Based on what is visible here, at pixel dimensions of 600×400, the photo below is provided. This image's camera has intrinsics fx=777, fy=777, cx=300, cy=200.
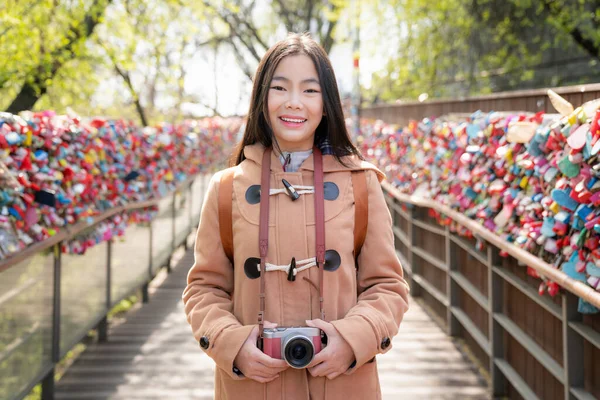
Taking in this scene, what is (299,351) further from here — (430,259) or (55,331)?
(430,259)

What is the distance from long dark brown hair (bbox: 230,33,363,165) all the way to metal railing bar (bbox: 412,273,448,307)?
180 inches

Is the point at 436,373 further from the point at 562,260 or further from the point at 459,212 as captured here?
the point at 562,260

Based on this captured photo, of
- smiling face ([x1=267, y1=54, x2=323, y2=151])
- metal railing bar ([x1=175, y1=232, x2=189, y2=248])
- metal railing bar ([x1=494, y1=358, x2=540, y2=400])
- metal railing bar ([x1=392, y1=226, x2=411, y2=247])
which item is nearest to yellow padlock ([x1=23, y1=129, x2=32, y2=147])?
smiling face ([x1=267, y1=54, x2=323, y2=151])

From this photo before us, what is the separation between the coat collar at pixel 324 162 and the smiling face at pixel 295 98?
0.25 ft

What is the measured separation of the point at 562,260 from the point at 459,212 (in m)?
1.97

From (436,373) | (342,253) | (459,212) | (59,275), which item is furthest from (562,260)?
(59,275)

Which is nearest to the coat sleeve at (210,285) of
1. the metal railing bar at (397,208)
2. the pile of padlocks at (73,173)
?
the pile of padlocks at (73,173)

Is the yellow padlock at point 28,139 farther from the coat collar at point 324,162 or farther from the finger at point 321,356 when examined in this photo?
the finger at point 321,356

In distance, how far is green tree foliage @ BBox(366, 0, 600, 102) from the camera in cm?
1117

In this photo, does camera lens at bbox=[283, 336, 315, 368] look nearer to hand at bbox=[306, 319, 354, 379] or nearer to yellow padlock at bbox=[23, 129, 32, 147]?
hand at bbox=[306, 319, 354, 379]

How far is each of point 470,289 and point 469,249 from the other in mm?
313

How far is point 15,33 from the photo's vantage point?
7188mm

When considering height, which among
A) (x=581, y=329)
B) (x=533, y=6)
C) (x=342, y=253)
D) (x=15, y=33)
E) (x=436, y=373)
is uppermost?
(x=533, y=6)

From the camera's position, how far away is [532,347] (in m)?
4.06
